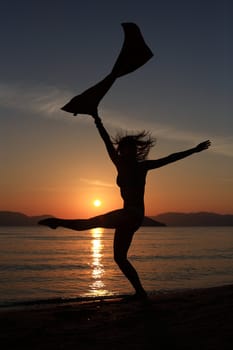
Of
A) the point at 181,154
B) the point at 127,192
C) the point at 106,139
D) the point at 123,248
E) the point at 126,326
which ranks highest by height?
the point at 106,139

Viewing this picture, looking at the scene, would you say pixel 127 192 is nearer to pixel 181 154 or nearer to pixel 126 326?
pixel 181 154

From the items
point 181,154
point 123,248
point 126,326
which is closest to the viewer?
point 126,326

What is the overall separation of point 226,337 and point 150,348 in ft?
2.58

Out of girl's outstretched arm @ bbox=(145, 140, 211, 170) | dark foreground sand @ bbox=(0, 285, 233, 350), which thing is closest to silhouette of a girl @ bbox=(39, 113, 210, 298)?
girl's outstretched arm @ bbox=(145, 140, 211, 170)

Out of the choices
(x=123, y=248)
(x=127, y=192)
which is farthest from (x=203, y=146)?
(x=123, y=248)

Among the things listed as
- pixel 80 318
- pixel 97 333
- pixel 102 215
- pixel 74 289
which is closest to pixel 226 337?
pixel 97 333

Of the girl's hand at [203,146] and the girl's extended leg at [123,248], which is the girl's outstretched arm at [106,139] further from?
the girl's hand at [203,146]

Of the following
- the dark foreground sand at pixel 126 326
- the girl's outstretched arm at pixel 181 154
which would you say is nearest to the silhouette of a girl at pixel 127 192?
the girl's outstretched arm at pixel 181 154

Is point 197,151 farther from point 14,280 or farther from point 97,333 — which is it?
point 14,280

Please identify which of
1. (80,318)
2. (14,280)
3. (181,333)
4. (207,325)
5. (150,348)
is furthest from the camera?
(14,280)

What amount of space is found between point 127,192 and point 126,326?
2.34 metres

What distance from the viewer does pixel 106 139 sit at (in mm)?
7617

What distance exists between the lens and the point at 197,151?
693 centimetres

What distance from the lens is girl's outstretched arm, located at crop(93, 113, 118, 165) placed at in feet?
24.5
